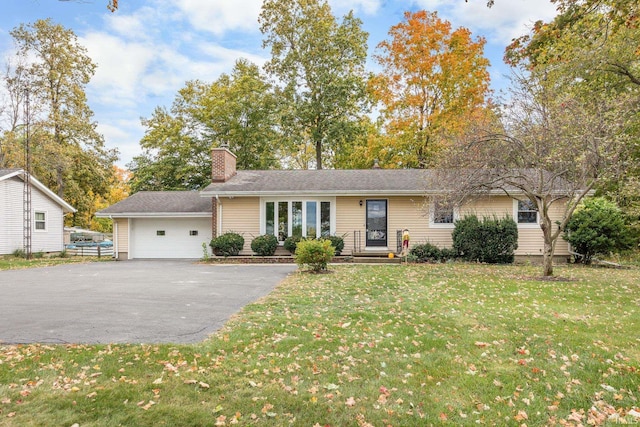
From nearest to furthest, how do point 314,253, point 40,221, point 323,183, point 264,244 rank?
point 314,253
point 264,244
point 323,183
point 40,221

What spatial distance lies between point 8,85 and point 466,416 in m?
33.2

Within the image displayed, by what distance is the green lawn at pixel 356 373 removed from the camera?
3.12 meters

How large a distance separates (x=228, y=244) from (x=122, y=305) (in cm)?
904

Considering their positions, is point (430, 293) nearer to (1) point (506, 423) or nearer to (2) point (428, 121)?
(1) point (506, 423)

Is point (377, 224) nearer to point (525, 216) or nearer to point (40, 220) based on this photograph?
point (525, 216)

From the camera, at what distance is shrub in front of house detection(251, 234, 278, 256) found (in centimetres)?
1590

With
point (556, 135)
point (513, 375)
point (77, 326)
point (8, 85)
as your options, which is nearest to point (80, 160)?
point (8, 85)

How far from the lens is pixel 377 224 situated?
16.7m

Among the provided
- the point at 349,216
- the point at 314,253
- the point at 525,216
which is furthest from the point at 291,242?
the point at 525,216

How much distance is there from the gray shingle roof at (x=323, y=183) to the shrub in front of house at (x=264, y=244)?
189cm

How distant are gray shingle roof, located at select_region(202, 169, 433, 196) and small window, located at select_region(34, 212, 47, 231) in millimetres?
11133

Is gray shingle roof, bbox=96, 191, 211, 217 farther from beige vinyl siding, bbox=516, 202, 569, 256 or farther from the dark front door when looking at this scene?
beige vinyl siding, bbox=516, 202, 569, 256

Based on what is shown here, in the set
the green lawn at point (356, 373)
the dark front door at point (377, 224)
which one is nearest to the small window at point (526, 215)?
the dark front door at point (377, 224)

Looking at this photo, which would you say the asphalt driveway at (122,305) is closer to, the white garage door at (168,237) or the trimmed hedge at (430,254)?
the trimmed hedge at (430,254)
